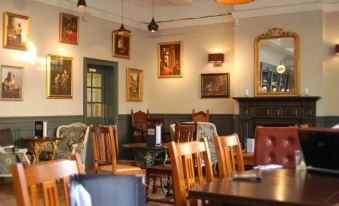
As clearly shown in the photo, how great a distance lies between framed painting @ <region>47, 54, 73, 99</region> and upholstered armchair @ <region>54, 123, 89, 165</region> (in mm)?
658

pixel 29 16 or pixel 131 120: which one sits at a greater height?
pixel 29 16

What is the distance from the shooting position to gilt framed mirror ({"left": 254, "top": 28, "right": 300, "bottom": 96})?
851cm

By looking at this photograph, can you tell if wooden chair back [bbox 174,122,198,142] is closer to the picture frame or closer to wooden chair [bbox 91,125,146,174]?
wooden chair [bbox 91,125,146,174]

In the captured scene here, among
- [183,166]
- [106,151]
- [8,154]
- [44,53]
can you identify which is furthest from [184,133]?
[44,53]

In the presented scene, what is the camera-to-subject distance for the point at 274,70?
8734mm

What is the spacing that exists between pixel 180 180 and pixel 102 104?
23.4 feet

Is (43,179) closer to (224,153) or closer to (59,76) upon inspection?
(224,153)

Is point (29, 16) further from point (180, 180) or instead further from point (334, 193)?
point (334, 193)

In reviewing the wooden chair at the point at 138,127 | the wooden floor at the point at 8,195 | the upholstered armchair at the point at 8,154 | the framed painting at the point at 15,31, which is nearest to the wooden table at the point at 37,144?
the upholstered armchair at the point at 8,154

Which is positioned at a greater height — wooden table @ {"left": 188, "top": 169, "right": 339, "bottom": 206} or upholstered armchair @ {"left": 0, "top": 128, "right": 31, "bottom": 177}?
wooden table @ {"left": 188, "top": 169, "right": 339, "bottom": 206}

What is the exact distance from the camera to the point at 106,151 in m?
5.57

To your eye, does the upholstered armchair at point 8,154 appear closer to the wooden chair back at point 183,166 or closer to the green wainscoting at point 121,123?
the green wainscoting at point 121,123

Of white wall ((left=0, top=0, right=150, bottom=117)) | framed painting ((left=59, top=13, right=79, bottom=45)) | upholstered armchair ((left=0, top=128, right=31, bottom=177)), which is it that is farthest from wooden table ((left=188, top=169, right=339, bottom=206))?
framed painting ((left=59, top=13, right=79, bottom=45))

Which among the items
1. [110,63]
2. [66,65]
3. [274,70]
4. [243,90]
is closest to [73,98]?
[66,65]
